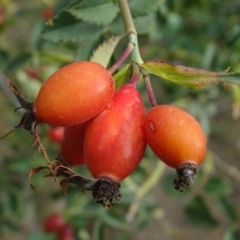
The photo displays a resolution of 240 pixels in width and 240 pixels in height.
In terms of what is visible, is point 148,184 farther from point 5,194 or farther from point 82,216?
point 5,194

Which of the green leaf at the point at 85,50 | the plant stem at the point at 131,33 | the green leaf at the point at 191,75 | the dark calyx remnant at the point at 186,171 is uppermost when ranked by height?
the plant stem at the point at 131,33

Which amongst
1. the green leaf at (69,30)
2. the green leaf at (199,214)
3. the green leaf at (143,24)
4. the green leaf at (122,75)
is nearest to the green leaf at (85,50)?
the green leaf at (69,30)

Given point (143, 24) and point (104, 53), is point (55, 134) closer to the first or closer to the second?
point (143, 24)

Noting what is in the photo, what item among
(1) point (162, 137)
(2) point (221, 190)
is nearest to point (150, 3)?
(1) point (162, 137)

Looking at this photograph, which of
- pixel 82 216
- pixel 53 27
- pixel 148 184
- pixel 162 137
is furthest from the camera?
pixel 148 184

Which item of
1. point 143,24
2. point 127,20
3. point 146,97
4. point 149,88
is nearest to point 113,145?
point 149,88

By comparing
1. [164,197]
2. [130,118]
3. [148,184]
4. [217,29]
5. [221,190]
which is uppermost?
Result: [130,118]

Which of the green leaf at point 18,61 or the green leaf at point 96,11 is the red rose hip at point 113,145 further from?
the green leaf at point 18,61

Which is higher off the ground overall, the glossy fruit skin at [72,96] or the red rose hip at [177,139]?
the glossy fruit skin at [72,96]

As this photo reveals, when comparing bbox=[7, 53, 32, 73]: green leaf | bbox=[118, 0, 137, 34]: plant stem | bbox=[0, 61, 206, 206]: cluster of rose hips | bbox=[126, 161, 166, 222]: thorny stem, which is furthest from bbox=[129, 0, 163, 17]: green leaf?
bbox=[126, 161, 166, 222]: thorny stem
